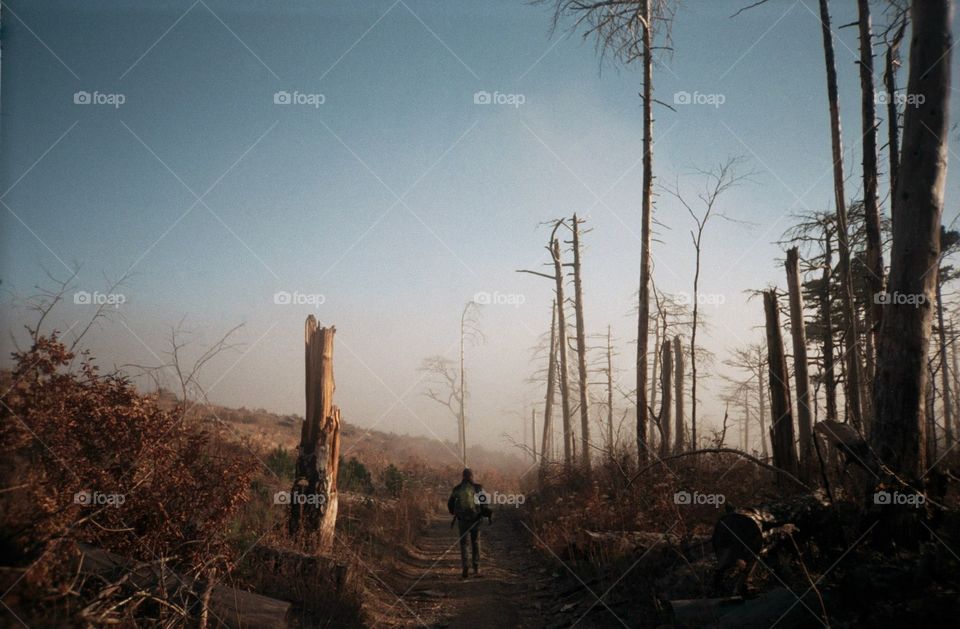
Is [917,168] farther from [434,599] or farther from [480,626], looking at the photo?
[434,599]

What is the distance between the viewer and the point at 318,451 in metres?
8.53

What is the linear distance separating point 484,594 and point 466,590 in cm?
43

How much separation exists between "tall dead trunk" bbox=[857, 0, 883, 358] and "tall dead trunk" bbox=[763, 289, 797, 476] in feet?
8.22

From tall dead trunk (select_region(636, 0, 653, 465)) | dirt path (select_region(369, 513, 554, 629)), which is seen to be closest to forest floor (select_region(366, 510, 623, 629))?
dirt path (select_region(369, 513, 554, 629))

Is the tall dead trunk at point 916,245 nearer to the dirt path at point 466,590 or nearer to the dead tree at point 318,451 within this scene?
the dirt path at point 466,590

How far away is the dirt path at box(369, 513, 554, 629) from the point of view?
653cm

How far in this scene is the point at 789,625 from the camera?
3.55 metres

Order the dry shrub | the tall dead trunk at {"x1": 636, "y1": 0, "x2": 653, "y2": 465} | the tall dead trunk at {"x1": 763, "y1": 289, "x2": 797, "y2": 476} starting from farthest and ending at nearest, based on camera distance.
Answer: the tall dead trunk at {"x1": 636, "y1": 0, "x2": 653, "y2": 465} < the tall dead trunk at {"x1": 763, "y1": 289, "x2": 797, "y2": 476} < the dry shrub

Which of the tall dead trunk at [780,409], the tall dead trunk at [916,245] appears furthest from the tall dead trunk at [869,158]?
the tall dead trunk at [916,245]

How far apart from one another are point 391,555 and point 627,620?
5656mm

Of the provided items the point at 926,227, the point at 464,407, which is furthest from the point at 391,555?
the point at 464,407

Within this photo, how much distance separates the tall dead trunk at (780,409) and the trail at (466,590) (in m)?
4.47

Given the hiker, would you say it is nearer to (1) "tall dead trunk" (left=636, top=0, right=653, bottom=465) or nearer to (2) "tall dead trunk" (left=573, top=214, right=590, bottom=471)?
(1) "tall dead trunk" (left=636, top=0, right=653, bottom=465)

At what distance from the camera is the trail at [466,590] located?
21.4 feet
